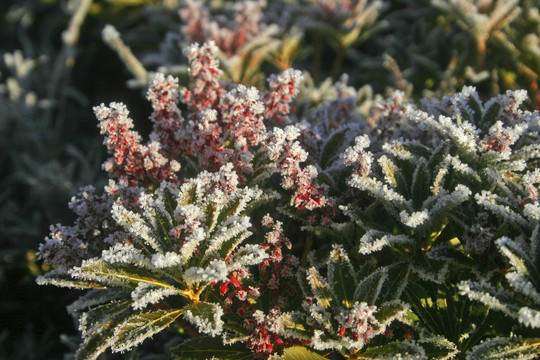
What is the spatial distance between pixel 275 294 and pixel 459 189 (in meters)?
0.73

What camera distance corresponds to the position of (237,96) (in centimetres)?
193

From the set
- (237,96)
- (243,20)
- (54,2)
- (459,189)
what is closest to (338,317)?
(459,189)

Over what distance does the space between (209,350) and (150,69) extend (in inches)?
134

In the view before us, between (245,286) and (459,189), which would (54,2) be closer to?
(245,286)

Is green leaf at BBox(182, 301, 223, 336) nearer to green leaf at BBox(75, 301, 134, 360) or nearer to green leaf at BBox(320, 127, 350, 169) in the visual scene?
green leaf at BBox(75, 301, 134, 360)

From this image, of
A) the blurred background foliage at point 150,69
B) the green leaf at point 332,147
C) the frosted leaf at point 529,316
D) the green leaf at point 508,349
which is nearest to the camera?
the frosted leaf at point 529,316

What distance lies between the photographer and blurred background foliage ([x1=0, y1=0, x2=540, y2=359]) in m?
3.16

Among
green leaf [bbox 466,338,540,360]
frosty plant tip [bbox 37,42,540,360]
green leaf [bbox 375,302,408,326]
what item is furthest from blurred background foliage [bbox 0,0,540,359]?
green leaf [bbox 466,338,540,360]

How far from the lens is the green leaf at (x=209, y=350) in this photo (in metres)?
1.70

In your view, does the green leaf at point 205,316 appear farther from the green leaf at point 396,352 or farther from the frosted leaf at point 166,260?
the green leaf at point 396,352

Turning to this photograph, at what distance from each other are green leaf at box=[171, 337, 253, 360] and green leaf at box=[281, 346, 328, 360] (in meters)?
0.16

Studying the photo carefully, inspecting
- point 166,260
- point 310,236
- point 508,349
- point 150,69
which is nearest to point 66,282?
point 166,260

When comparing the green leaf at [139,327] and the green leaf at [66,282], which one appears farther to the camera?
the green leaf at [66,282]

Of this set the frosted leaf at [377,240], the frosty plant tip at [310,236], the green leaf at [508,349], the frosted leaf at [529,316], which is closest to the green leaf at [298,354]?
the frosty plant tip at [310,236]
